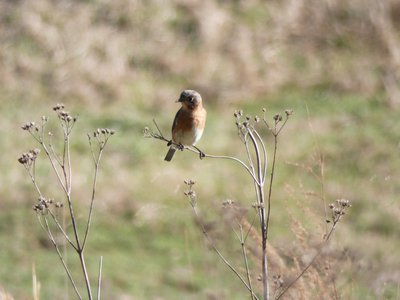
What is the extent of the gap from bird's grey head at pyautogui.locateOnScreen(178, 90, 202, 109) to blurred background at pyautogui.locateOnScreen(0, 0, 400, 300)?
1866mm

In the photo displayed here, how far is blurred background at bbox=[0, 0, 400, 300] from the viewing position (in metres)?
8.38

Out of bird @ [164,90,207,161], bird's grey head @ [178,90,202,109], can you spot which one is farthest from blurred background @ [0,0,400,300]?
bird's grey head @ [178,90,202,109]

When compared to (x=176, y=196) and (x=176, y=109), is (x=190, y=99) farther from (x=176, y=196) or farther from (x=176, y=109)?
(x=176, y=109)

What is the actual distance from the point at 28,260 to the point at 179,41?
5.86m

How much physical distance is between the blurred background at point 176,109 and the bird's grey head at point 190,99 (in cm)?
187

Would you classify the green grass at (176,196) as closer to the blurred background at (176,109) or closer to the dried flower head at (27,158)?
the blurred background at (176,109)

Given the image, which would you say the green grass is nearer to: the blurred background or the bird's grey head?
the blurred background

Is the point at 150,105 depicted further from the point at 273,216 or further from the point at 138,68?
the point at 273,216

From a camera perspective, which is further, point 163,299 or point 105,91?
point 105,91

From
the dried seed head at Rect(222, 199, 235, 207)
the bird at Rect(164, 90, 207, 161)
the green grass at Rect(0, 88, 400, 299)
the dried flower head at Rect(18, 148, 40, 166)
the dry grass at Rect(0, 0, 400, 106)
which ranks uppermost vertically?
the dry grass at Rect(0, 0, 400, 106)

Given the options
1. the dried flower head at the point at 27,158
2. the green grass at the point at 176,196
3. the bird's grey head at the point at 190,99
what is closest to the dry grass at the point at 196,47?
the green grass at the point at 176,196

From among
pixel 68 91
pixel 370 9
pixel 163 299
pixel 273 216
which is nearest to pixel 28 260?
pixel 163 299

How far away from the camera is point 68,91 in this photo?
11.8m

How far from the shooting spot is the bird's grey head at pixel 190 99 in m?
4.81
